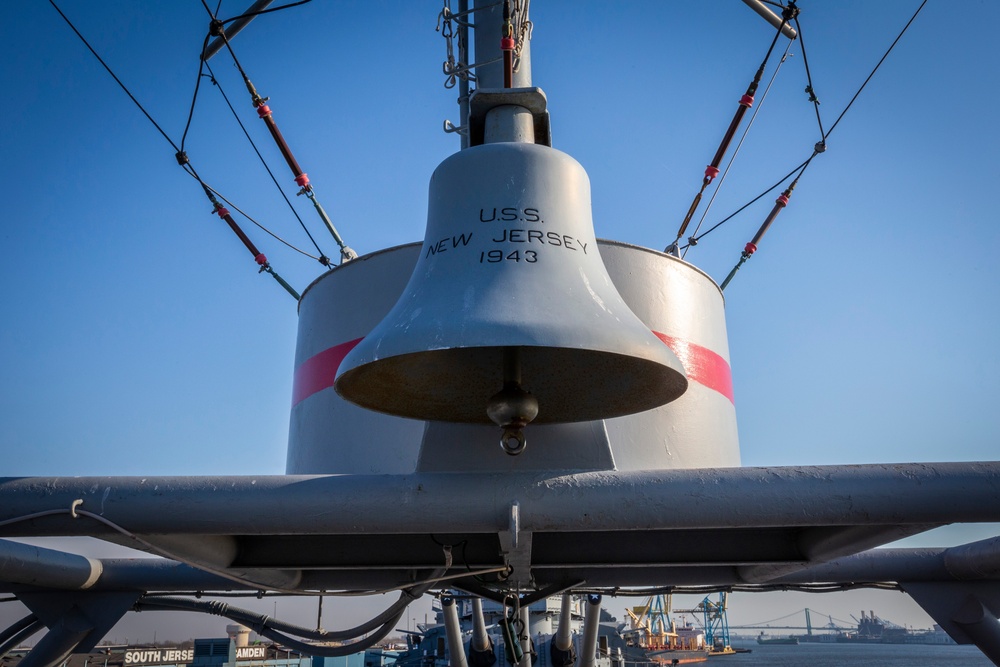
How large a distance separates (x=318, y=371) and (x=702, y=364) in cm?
227

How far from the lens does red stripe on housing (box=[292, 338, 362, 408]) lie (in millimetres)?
4672

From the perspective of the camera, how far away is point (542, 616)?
33.2 m

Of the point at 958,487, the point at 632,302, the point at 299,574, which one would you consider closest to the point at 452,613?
the point at 299,574

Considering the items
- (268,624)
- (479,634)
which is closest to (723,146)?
(268,624)

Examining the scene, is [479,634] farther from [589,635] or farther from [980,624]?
[980,624]

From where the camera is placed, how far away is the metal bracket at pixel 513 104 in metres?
4.26

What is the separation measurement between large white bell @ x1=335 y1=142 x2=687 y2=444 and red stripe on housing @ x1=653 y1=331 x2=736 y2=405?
100 cm

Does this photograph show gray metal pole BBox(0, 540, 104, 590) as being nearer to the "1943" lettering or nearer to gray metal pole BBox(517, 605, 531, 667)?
gray metal pole BBox(517, 605, 531, 667)

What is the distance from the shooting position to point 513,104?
4281 millimetres

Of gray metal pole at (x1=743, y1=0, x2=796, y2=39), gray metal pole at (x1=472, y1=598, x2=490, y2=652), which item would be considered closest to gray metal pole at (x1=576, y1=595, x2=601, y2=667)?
gray metal pole at (x1=472, y1=598, x2=490, y2=652)

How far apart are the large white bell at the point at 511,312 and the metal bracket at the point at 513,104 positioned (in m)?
0.48

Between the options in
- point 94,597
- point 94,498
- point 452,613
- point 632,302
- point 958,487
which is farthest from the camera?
point 452,613

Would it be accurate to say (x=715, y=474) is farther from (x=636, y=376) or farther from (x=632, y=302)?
(x=632, y=302)

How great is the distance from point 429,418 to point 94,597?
4357 mm
